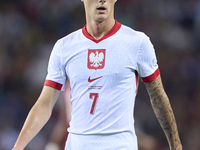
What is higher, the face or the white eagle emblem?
the face

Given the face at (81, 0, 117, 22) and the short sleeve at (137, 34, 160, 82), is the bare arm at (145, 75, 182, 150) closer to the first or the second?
the short sleeve at (137, 34, 160, 82)

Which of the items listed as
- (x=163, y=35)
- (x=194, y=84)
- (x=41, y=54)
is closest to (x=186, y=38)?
(x=163, y=35)

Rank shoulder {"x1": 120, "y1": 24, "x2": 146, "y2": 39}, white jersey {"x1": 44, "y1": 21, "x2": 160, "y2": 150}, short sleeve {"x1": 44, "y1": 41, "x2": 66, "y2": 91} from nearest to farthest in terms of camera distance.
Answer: white jersey {"x1": 44, "y1": 21, "x2": 160, "y2": 150} → shoulder {"x1": 120, "y1": 24, "x2": 146, "y2": 39} → short sleeve {"x1": 44, "y1": 41, "x2": 66, "y2": 91}

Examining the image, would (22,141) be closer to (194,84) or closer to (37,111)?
(37,111)

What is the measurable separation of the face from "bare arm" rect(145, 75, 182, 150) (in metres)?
0.61

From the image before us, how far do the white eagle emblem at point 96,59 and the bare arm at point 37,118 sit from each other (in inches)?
16.3

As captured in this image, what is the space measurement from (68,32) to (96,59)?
16.7ft

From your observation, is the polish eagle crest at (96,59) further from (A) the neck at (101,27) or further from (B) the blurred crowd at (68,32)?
(B) the blurred crowd at (68,32)

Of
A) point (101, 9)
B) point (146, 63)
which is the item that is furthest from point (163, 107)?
point (101, 9)

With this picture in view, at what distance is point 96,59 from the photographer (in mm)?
2801

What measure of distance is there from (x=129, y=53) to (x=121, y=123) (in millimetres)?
507

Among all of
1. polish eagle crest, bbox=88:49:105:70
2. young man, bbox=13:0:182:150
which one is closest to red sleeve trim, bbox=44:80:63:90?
young man, bbox=13:0:182:150

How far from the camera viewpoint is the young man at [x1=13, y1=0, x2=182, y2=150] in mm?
2727

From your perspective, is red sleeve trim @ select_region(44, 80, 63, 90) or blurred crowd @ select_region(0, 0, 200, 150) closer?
red sleeve trim @ select_region(44, 80, 63, 90)
